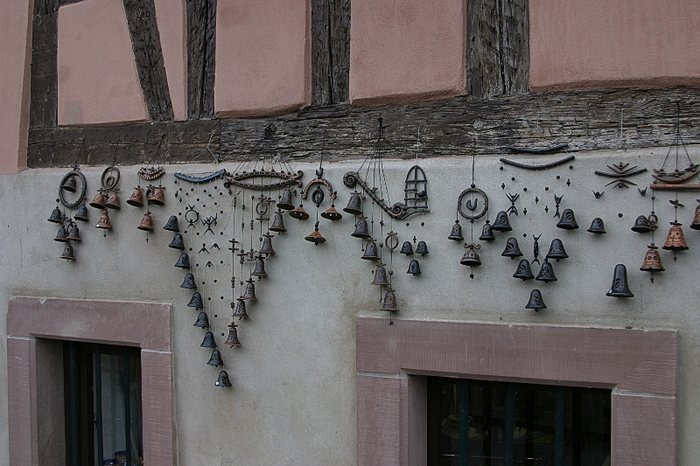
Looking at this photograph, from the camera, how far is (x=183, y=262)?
3.44 metres

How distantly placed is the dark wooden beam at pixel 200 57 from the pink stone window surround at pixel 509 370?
123cm

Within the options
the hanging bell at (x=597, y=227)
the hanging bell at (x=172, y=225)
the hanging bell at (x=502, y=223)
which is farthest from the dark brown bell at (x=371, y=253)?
the hanging bell at (x=172, y=225)

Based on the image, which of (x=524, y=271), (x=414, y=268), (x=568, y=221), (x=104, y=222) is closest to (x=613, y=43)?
(x=568, y=221)

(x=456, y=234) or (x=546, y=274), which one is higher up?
(x=456, y=234)

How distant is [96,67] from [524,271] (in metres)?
2.25

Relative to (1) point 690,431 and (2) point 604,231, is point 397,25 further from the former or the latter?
(1) point 690,431

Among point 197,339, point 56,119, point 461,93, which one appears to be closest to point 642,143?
point 461,93

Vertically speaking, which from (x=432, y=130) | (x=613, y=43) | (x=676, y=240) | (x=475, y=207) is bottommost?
(x=676, y=240)

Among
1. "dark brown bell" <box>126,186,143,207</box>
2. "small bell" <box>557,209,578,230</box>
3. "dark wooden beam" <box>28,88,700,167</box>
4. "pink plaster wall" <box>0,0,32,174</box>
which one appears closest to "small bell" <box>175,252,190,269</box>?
"dark brown bell" <box>126,186,143,207</box>

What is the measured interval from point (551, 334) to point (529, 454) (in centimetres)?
53

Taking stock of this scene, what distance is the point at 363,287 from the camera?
3121 millimetres

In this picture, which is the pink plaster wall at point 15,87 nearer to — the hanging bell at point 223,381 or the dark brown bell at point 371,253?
the hanging bell at point 223,381

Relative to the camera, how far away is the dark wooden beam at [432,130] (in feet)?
8.84

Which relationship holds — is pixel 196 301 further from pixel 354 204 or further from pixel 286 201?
pixel 354 204
